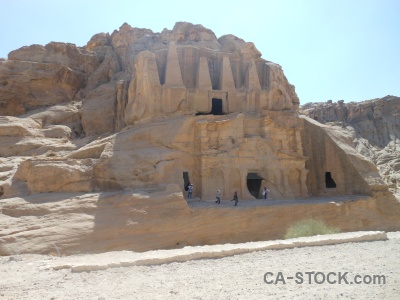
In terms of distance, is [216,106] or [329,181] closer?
[329,181]

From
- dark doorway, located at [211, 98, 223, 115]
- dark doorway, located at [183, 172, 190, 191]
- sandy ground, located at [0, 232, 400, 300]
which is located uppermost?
dark doorway, located at [211, 98, 223, 115]

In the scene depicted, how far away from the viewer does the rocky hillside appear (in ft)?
201

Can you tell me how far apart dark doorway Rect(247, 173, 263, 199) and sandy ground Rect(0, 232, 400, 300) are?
15.5 m

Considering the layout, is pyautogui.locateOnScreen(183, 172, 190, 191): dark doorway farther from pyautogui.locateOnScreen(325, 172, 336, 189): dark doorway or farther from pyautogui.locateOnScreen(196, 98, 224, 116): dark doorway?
pyautogui.locateOnScreen(325, 172, 336, 189): dark doorway

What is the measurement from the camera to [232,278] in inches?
343

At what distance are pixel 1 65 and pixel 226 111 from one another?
928 inches

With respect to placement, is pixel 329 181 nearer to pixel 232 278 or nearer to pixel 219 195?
pixel 219 195

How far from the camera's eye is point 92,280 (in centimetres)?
918

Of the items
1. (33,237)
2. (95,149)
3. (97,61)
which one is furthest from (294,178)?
(97,61)

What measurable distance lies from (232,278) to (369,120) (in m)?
65.2

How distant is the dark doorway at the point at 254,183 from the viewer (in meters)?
27.3

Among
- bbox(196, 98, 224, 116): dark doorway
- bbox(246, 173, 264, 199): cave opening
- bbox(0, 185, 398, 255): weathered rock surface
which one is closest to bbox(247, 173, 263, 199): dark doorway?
bbox(246, 173, 264, 199): cave opening

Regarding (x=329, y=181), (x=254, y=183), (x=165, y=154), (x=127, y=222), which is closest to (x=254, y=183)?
(x=254, y=183)

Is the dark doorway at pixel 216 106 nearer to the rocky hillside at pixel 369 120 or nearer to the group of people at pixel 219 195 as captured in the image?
the group of people at pixel 219 195
